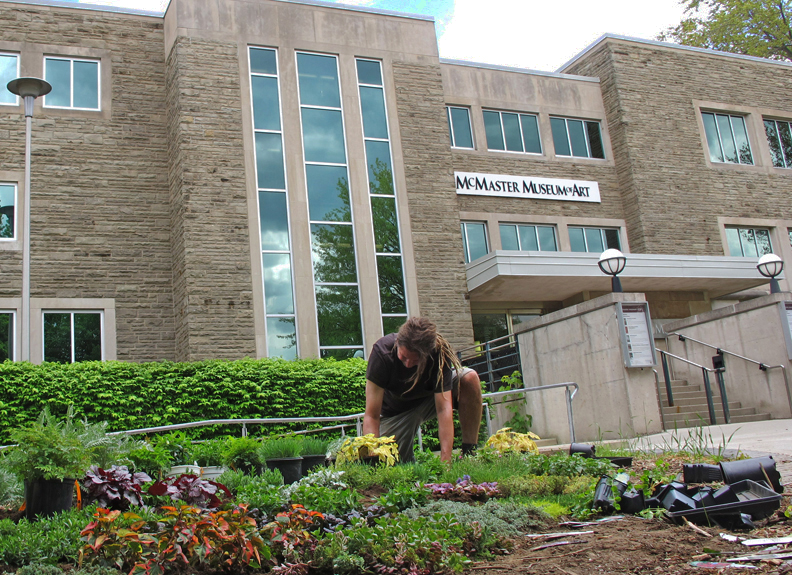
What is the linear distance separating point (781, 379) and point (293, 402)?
8.98m

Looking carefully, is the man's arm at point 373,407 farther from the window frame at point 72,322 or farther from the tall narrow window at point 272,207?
the window frame at point 72,322

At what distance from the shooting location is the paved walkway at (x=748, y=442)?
20.5 ft

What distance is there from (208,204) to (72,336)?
12.9 ft

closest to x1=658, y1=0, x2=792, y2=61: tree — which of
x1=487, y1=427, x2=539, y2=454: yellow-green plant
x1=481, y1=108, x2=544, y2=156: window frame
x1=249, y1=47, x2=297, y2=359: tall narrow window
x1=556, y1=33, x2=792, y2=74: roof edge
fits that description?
x1=556, y1=33, x2=792, y2=74: roof edge

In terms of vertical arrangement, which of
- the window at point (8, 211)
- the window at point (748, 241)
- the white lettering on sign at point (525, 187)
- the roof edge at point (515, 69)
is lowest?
the window at point (748, 241)

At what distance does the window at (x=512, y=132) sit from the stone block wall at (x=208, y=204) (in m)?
7.59

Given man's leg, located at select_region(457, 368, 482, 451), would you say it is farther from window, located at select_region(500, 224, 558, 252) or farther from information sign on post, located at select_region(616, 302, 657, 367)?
window, located at select_region(500, 224, 558, 252)

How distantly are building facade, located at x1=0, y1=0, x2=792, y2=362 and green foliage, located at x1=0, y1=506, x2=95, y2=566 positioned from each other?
36.9 feet

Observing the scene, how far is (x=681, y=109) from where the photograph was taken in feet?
75.4

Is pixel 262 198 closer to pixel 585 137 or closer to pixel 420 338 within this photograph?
pixel 585 137

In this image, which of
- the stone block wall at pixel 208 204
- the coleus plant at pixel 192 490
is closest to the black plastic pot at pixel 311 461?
the coleus plant at pixel 192 490

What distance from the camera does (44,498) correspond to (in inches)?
167

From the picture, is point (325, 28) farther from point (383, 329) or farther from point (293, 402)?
point (293, 402)

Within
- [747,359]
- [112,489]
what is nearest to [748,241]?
[747,359]
